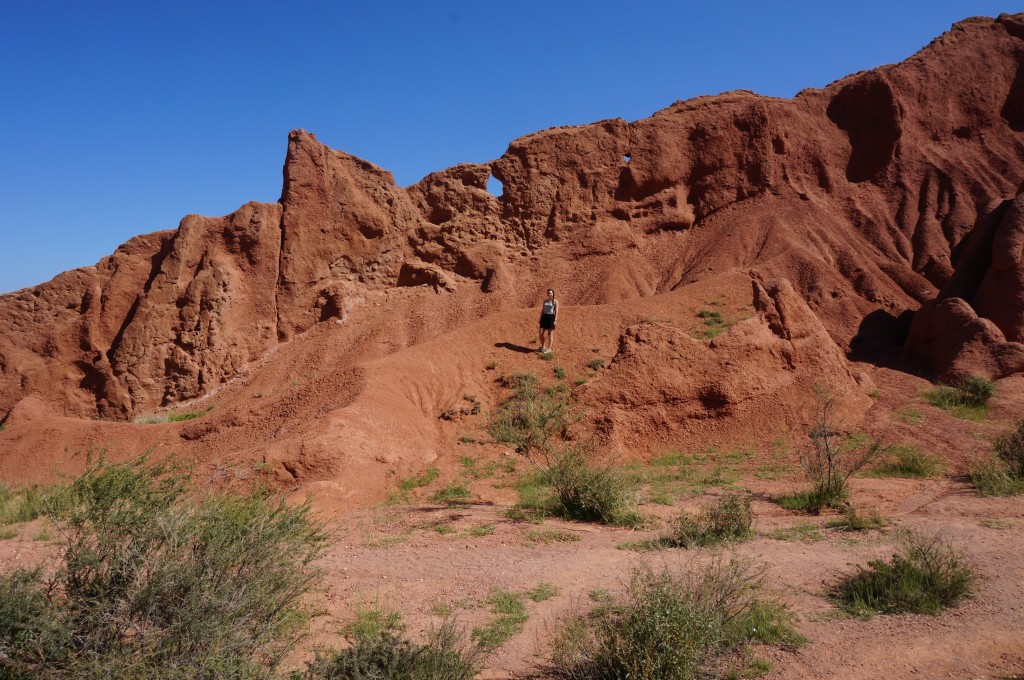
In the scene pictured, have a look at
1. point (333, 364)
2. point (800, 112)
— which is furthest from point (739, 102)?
point (333, 364)

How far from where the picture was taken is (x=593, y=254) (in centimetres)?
2845

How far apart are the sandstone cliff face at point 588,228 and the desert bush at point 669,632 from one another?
20721mm

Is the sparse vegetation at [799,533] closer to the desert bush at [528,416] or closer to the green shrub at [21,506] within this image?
the desert bush at [528,416]

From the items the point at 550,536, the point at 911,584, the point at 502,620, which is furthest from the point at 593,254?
the point at 502,620

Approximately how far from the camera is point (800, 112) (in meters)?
31.4

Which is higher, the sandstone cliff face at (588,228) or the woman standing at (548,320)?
the sandstone cliff face at (588,228)

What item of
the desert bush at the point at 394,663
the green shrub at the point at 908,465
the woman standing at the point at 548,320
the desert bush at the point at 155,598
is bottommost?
the green shrub at the point at 908,465

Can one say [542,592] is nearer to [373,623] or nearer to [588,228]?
[373,623]

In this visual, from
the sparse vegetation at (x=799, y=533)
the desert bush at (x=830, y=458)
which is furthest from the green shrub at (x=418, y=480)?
the desert bush at (x=830, y=458)

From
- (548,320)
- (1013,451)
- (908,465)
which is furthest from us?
(548,320)

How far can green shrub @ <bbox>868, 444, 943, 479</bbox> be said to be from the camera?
10477 mm

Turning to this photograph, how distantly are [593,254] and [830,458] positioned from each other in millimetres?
20048

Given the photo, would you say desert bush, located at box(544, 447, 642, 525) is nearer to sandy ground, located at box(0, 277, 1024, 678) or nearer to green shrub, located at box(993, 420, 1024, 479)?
sandy ground, located at box(0, 277, 1024, 678)

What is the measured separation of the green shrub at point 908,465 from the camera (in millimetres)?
10477
